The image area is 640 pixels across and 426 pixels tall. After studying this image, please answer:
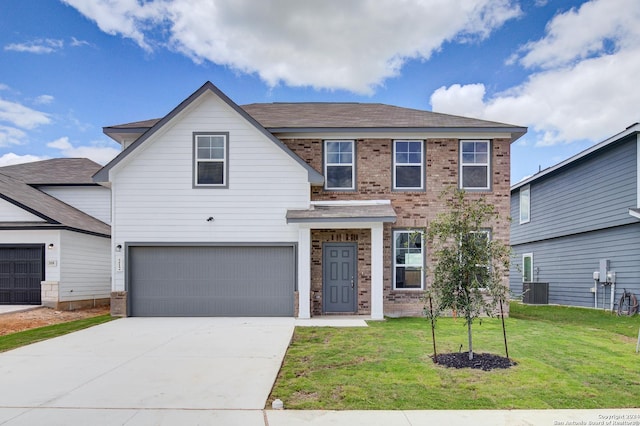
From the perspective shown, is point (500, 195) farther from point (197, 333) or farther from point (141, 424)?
point (141, 424)

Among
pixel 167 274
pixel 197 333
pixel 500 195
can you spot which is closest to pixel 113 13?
pixel 167 274

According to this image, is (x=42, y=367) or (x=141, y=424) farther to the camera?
(x=42, y=367)

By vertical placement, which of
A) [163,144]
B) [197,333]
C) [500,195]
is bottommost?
[197,333]

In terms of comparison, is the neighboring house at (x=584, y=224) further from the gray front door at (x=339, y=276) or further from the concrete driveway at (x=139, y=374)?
the concrete driveway at (x=139, y=374)

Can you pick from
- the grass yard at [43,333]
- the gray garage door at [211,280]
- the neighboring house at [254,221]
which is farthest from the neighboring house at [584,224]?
the grass yard at [43,333]

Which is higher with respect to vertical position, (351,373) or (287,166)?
(287,166)

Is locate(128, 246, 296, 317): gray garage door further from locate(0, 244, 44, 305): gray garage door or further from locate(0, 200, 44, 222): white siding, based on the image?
locate(0, 200, 44, 222): white siding

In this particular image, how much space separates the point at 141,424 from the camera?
5.20m

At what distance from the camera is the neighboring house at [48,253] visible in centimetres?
1520

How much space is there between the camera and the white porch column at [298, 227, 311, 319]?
13383 mm

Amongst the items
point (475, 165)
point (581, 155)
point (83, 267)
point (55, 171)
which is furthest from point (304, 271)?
point (55, 171)

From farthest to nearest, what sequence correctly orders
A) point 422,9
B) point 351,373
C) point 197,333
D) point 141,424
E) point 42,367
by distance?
1. point 422,9
2. point 197,333
3. point 42,367
4. point 351,373
5. point 141,424

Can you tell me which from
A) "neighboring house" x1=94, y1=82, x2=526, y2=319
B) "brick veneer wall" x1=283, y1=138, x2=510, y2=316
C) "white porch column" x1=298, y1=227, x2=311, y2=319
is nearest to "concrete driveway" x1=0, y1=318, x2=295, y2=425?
"white porch column" x1=298, y1=227, x2=311, y2=319

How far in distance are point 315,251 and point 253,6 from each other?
749cm
